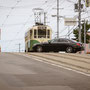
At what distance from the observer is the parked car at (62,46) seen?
1314 inches

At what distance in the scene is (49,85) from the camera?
425 inches

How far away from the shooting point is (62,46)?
33.9 m

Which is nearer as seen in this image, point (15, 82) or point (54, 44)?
point (15, 82)

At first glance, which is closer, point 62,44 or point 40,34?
point 62,44

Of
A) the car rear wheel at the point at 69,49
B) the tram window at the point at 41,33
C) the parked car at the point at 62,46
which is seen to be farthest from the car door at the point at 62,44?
the tram window at the point at 41,33

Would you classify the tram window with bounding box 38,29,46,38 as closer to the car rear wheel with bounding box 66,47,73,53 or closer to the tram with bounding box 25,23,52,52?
the tram with bounding box 25,23,52,52

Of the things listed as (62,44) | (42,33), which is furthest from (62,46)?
(42,33)

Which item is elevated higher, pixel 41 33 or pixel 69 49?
pixel 41 33

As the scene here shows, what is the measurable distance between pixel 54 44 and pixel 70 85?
2338cm

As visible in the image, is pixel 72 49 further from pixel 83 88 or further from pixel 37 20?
pixel 83 88

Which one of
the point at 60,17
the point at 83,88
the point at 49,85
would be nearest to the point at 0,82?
the point at 49,85

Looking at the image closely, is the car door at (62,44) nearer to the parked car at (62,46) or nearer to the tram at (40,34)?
the parked car at (62,46)

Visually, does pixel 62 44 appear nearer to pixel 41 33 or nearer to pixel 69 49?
pixel 69 49

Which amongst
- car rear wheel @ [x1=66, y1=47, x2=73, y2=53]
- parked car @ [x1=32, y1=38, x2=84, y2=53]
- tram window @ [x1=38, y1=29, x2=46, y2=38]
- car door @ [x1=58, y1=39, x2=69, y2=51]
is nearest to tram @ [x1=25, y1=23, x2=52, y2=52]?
tram window @ [x1=38, y1=29, x2=46, y2=38]
